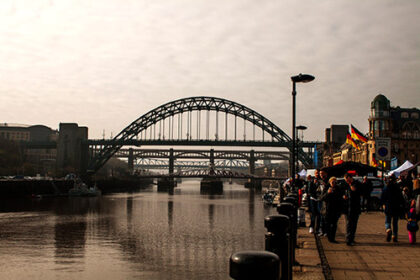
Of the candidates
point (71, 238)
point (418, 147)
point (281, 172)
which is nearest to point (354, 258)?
point (71, 238)

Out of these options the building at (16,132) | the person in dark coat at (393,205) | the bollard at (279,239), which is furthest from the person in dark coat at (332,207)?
the building at (16,132)

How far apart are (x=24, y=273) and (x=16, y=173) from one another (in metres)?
76.8

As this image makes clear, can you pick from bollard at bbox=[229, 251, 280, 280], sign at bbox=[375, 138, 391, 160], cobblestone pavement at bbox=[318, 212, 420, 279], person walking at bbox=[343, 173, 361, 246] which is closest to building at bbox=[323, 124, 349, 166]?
sign at bbox=[375, 138, 391, 160]

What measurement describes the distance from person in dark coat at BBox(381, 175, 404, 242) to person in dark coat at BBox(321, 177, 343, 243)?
1121 mm

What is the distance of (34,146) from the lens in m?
108

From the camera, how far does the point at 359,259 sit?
8.98 meters

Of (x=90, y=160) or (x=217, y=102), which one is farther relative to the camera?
(x=217, y=102)

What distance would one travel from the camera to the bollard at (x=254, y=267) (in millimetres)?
2922

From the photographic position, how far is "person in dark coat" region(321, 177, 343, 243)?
1137cm

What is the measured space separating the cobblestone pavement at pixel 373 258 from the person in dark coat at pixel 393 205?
29 centimetres

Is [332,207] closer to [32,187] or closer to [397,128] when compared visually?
[397,128]

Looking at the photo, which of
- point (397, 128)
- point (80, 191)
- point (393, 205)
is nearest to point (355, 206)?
point (393, 205)

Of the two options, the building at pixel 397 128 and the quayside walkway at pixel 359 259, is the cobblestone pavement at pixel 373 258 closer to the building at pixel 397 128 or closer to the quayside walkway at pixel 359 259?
the quayside walkway at pixel 359 259

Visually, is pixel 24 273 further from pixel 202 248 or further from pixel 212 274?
pixel 202 248
